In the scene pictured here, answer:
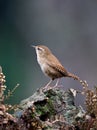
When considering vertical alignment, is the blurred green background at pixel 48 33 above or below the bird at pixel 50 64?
above

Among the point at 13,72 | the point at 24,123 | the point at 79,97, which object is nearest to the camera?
the point at 24,123

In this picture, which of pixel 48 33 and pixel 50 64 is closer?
pixel 50 64

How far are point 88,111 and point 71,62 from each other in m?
8.86

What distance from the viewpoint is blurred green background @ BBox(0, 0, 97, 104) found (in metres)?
12.7

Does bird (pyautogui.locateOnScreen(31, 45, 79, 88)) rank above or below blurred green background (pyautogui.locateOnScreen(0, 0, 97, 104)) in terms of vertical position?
below

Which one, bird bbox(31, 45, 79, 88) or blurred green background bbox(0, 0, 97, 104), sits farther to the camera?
blurred green background bbox(0, 0, 97, 104)

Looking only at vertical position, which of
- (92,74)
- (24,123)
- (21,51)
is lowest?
(24,123)

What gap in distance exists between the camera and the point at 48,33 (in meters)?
13.6

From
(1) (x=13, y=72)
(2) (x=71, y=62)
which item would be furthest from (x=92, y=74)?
(1) (x=13, y=72)

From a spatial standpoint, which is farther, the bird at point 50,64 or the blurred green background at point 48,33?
the blurred green background at point 48,33

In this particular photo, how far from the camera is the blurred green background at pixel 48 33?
1267cm

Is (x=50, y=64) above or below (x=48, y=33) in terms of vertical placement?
below

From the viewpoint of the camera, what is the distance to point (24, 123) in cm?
351

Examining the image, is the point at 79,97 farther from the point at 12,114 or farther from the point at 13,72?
the point at 12,114
